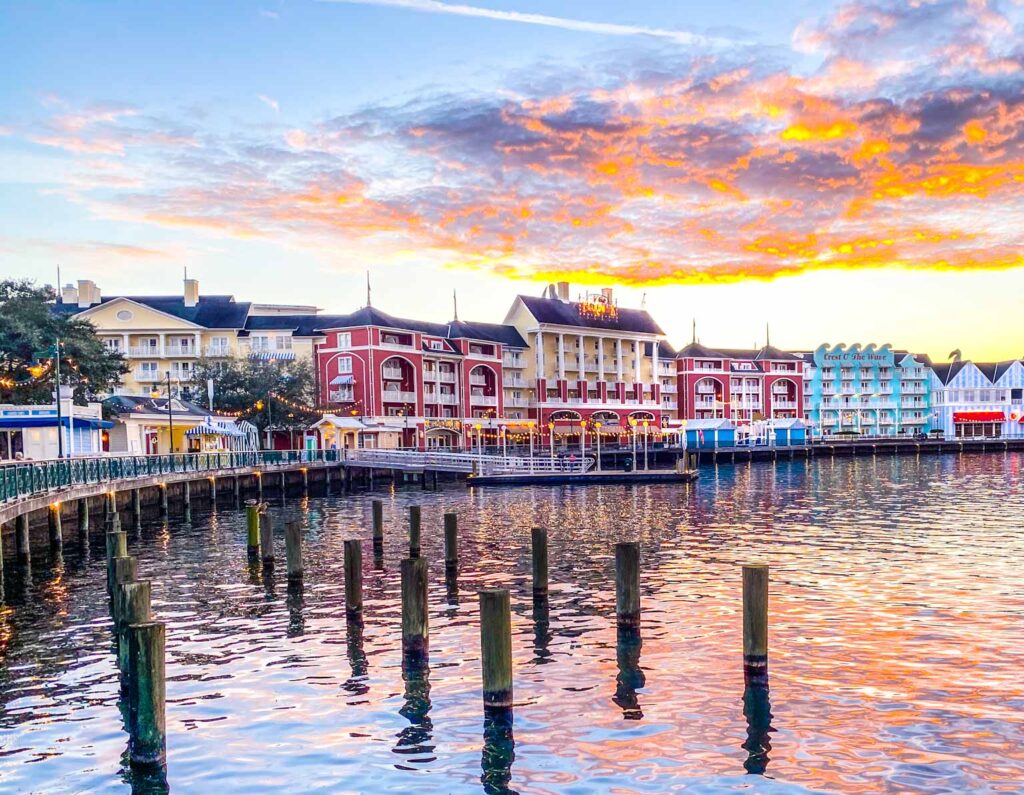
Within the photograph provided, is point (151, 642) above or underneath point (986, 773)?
above

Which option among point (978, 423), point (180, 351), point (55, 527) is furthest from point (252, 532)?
point (978, 423)

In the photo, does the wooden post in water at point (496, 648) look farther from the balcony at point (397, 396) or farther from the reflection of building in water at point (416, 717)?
the balcony at point (397, 396)

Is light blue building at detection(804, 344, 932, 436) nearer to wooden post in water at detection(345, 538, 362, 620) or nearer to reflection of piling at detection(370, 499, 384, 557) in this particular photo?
reflection of piling at detection(370, 499, 384, 557)

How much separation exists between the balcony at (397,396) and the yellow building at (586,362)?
1899 centimetres

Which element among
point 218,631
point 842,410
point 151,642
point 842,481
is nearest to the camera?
point 151,642

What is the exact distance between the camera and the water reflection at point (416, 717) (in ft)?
48.6

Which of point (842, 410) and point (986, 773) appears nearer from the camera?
point (986, 773)

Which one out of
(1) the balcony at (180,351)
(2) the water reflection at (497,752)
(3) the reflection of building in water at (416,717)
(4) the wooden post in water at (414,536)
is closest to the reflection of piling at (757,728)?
(2) the water reflection at (497,752)

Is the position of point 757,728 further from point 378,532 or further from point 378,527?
point 378,527

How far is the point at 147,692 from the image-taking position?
13.6 metres

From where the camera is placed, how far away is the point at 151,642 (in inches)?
528

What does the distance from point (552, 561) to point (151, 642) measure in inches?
816

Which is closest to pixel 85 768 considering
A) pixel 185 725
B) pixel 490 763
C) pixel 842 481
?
pixel 185 725

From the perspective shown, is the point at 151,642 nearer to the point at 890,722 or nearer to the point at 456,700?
the point at 456,700
